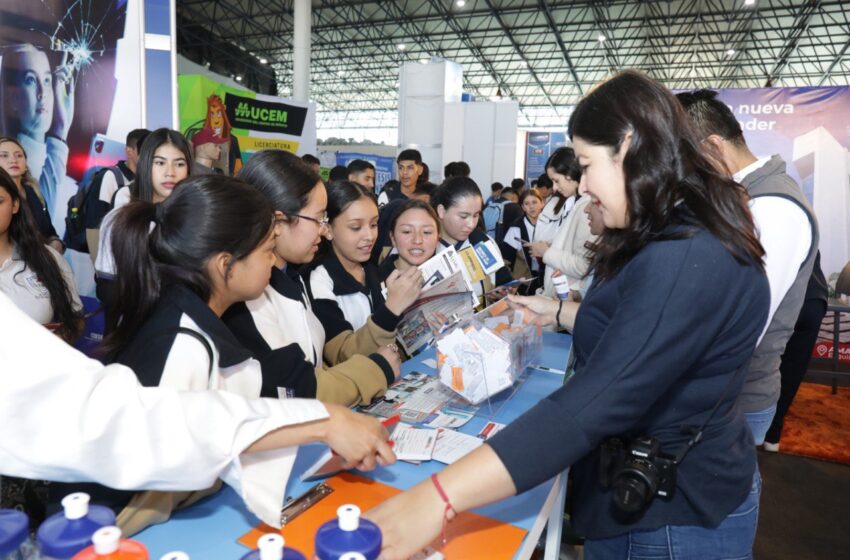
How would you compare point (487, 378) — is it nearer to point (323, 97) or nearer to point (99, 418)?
point (99, 418)

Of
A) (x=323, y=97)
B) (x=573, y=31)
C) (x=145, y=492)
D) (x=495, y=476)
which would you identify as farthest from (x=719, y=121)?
(x=323, y=97)

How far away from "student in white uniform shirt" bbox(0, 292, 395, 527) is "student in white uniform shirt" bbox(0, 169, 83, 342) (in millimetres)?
1869

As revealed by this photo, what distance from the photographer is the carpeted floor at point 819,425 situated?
11.8 ft

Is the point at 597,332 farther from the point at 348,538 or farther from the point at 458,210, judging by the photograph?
the point at 458,210

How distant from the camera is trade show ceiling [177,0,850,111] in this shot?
1553 cm

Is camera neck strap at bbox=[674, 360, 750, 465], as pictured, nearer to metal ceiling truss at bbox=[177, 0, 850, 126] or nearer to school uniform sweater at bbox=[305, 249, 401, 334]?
school uniform sweater at bbox=[305, 249, 401, 334]

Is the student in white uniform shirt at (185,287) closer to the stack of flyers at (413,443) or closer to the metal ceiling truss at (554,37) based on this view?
the stack of flyers at (413,443)

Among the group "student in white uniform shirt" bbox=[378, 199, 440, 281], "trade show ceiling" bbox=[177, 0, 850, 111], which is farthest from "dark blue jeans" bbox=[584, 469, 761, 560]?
"trade show ceiling" bbox=[177, 0, 850, 111]

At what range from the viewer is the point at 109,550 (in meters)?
0.58

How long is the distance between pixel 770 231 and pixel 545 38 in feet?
60.1

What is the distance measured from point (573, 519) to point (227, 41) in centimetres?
2085

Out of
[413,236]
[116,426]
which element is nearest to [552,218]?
[413,236]

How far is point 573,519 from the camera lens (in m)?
1.13

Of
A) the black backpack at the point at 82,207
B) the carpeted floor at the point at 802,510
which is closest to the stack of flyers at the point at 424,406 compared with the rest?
the carpeted floor at the point at 802,510
